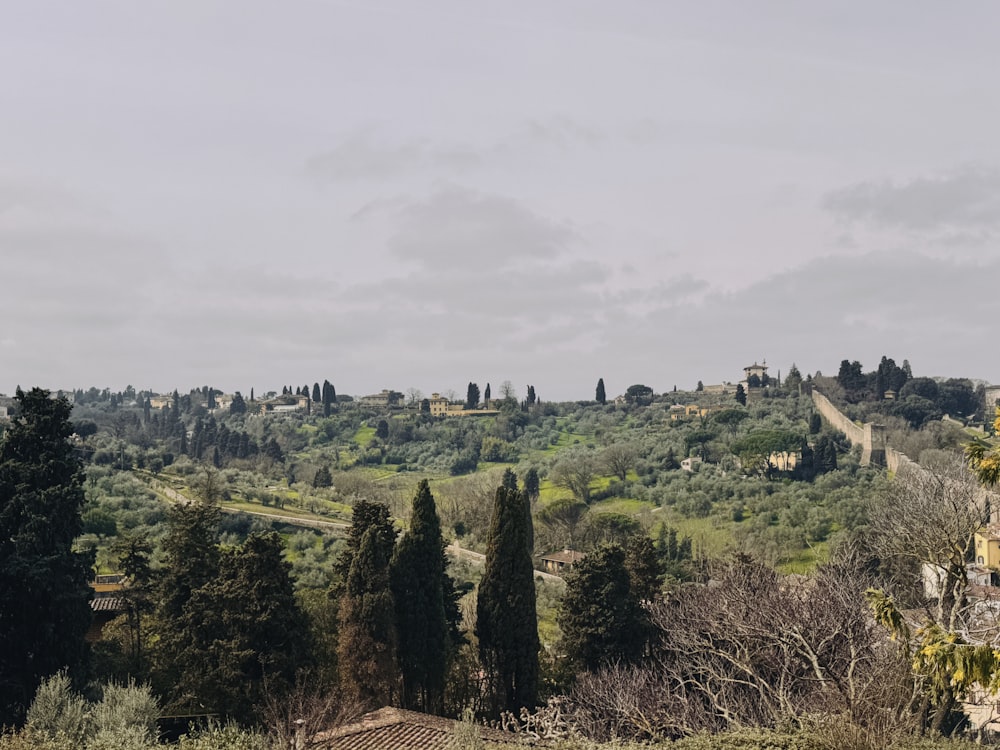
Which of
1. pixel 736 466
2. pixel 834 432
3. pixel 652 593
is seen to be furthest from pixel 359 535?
pixel 834 432

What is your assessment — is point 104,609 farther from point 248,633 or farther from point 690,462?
point 690,462

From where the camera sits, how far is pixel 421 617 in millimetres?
26016

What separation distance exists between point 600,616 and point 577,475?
170 ft

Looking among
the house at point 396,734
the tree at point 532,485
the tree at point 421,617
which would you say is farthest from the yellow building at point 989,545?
the tree at point 532,485

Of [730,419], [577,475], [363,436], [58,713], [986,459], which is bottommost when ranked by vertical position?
[58,713]

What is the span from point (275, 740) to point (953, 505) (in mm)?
15312

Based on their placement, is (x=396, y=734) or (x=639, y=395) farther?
(x=639, y=395)

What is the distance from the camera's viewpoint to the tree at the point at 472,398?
13438 centimetres

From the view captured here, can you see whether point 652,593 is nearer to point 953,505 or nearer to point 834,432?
point 953,505

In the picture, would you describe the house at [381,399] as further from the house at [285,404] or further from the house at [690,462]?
the house at [690,462]

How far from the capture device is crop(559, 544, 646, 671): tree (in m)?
27.4

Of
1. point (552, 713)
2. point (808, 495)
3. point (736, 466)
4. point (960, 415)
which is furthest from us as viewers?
point (960, 415)

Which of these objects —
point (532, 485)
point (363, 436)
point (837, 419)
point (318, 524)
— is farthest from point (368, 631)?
point (363, 436)

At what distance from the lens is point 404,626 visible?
2581 centimetres
